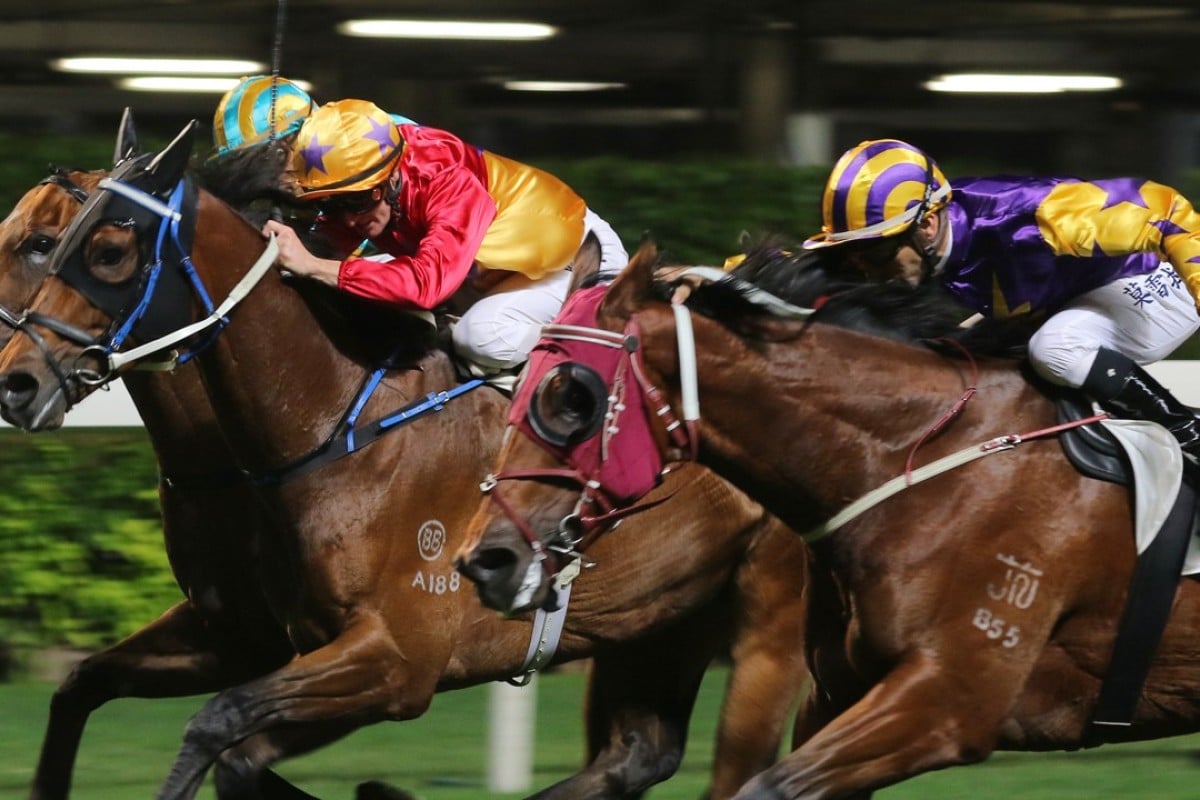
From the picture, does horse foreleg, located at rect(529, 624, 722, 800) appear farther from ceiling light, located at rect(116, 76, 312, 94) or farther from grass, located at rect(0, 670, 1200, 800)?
ceiling light, located at rect(116, 76, 312, 94)

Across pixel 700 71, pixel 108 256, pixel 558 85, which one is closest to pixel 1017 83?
pixel 700 71

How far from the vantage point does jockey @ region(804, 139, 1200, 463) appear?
3.74 metres

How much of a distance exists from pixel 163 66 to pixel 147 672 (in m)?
4.55

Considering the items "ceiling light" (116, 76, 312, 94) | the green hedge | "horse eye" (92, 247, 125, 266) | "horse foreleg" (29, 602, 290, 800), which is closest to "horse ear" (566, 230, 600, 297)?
"horse eye" (92, 247, 125, 266)

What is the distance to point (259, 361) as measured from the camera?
419 cm

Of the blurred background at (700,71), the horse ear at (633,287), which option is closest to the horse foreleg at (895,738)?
the horse ear at (633,287)

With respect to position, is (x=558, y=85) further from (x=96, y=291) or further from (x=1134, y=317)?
(x=1134, y=317)

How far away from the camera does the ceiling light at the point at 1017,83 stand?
9070mm

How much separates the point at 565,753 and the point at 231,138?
7.45 feet

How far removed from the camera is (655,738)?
15.8ft

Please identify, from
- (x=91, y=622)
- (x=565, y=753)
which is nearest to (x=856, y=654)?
(x=565, y=753)

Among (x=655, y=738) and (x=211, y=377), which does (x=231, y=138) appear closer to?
(x=211, y=377)

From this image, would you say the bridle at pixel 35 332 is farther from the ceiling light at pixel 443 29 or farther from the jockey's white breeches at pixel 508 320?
the ceiling light at pixel 443 29

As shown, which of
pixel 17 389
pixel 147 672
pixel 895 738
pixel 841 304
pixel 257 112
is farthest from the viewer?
pixel 257 112
